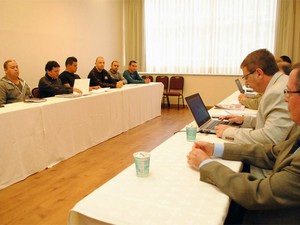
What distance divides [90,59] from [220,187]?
19.7 feet

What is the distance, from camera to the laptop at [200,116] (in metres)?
2.12

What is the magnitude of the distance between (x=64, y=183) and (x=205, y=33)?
5567mm

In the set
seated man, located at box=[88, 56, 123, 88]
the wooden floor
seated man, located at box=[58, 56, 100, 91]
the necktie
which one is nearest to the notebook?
seated man, located at box=[58, 56, 100, 91]

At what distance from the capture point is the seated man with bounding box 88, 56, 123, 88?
17.9ft

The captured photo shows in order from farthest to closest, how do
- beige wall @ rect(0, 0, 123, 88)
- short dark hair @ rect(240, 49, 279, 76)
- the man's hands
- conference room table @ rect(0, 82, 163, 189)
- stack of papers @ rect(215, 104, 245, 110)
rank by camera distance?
beige wall @ rect(0, 0, 123, 88), stack of papers @ rect(215, 104, 245, 110), conference room table @ rect(0, 82, 163, 189), short dark hair @ rect(240, 49, 279, 76), the man's hands

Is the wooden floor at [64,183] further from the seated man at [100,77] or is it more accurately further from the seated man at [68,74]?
the seated man at [68,74]

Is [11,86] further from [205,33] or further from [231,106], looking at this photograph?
[205,33]

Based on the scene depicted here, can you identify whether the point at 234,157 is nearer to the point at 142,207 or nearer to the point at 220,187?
the point at 220,187

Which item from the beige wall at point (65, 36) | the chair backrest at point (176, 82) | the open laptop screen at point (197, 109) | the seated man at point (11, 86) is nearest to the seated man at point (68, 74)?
the beige wall at point (65, 36)

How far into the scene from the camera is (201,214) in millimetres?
1023

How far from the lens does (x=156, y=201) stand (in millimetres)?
1112

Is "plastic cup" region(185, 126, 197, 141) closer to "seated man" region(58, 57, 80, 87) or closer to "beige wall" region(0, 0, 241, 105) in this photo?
"seated man" region(58, 57, 80, 87)

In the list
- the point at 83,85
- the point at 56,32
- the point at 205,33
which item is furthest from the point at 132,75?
the point at 83,85

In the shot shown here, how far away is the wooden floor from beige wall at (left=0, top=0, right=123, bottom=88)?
6.89 feet
